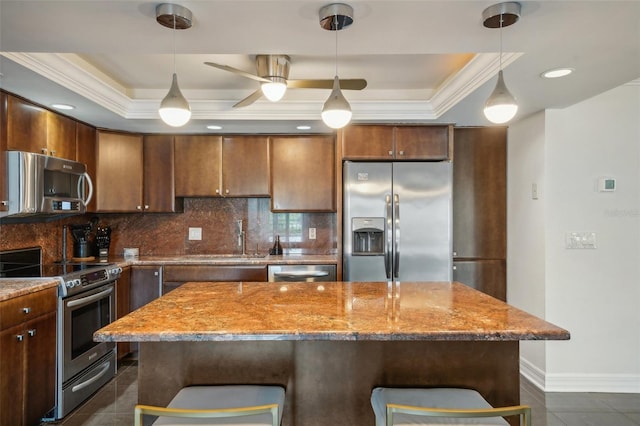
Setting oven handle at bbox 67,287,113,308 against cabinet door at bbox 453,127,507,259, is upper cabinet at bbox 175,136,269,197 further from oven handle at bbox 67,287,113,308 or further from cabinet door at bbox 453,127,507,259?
cabinet door at bbox 453,127,507,259

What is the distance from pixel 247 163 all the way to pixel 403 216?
5.25 feet

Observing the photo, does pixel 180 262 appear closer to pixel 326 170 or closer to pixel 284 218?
pixel 284 218

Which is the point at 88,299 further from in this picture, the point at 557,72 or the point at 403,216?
the point at 557,72

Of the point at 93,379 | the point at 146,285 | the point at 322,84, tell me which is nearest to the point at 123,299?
the point at 146,285

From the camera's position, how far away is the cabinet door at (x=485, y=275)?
3729mm

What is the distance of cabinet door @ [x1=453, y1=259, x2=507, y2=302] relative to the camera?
373 cm

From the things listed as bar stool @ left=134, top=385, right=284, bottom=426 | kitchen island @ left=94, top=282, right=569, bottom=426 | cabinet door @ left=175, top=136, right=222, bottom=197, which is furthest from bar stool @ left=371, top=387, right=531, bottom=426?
cabinet door @ left=175, top=136, right=222, bottom=197

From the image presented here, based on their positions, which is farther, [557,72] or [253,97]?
[253,97]

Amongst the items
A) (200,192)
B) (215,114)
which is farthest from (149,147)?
(215,114)

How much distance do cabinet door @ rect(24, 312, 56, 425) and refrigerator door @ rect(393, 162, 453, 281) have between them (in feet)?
8.54

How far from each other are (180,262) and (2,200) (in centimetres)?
140

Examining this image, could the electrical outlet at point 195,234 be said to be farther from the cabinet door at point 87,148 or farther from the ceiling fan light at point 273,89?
the ceiling fan light at point 273,89

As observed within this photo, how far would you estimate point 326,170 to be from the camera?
394 cm

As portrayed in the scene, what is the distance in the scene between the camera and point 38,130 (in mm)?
2898
